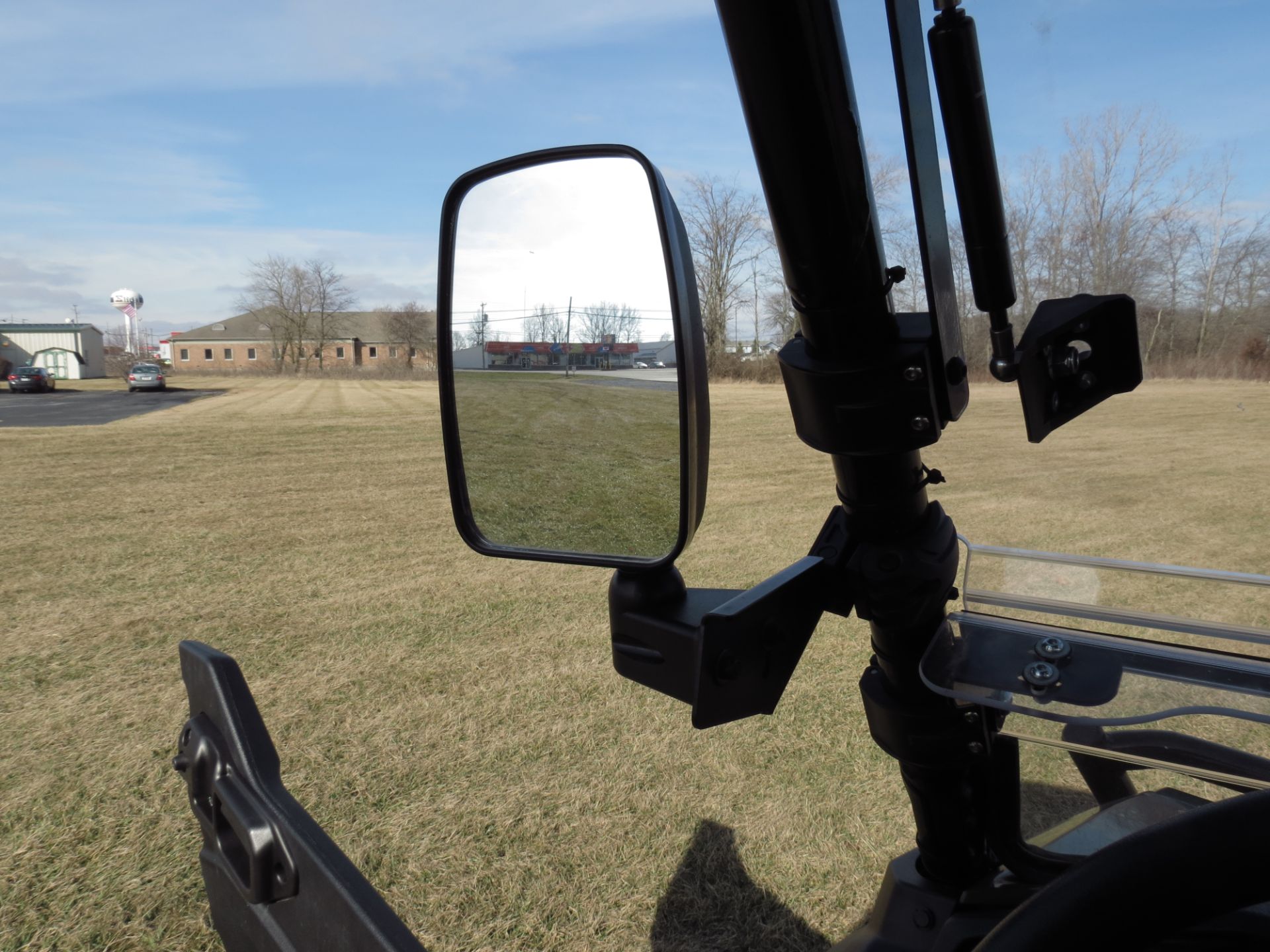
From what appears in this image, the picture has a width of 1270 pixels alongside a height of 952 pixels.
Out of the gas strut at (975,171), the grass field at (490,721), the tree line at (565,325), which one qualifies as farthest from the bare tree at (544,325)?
the gas strut at (975,171)

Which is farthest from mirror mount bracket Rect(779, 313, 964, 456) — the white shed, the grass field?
the white shed

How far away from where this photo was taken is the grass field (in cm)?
220

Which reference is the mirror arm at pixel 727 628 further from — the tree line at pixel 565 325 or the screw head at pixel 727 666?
the tree line at pixel 565 325

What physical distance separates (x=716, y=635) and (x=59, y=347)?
3005 inches

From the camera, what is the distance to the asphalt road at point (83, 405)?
58.1 feet

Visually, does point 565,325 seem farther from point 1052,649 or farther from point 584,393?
point 1052,649

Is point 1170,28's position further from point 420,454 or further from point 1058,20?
point 420,454

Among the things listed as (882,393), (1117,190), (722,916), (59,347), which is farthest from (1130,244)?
(59,347)

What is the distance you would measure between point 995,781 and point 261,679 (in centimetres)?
345

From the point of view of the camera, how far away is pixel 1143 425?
1.48m

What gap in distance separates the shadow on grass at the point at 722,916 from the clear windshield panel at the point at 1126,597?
1.42 meters

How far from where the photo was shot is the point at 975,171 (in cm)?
82

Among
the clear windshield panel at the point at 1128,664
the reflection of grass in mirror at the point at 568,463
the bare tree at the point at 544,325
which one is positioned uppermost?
the bare tree at the point at 544,325

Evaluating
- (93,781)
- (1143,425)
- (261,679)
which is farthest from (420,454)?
(1143,425)
